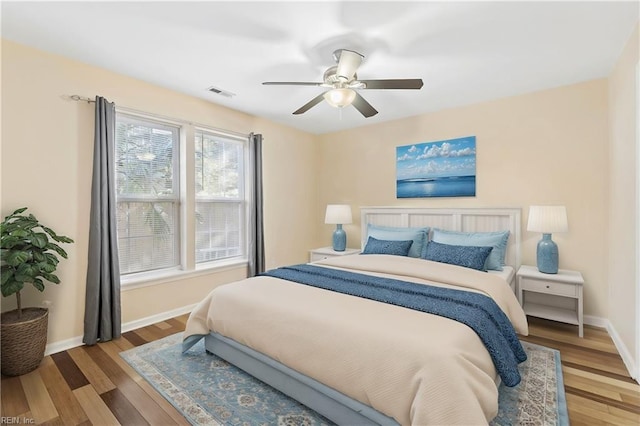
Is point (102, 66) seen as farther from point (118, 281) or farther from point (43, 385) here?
point (43, 385)

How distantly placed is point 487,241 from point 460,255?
0.42 m

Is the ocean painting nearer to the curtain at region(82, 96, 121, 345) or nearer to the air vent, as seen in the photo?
the air vent

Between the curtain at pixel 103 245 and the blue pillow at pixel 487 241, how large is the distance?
134 inches

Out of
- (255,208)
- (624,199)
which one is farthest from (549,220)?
(255,208)

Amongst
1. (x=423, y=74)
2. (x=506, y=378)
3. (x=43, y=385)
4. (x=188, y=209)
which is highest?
(x=423, y=74)

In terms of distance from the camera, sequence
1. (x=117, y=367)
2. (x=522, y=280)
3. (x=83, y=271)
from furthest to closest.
Result: (x=522, y=280) < (x=83, y=271) < (x=117, y=367)

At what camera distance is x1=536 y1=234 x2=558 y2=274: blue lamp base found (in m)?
2.96

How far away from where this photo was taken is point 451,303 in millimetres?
1956

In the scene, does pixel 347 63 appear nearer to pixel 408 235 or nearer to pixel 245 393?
pixel 408 235

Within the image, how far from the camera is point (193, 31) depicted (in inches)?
87.0

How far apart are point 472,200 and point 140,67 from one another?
12.8 feet

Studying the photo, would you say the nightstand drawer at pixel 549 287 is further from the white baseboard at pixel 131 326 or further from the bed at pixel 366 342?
the white baseboard at pixel 131 326

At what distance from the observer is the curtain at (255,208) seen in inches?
161

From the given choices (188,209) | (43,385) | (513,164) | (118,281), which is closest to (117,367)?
(43,385)
